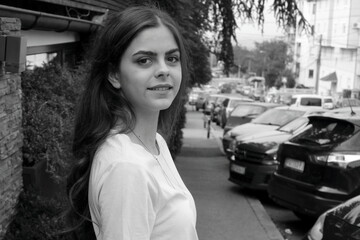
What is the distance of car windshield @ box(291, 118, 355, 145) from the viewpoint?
284 inches

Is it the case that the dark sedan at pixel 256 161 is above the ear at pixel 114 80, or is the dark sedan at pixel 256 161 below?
below

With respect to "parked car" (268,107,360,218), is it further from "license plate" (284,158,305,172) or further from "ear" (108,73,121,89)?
"ear" (108,73,121,89)

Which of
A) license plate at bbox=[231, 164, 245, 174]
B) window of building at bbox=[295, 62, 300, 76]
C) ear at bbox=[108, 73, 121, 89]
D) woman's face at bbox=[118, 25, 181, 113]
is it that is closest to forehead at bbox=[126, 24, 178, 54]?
woman's face at bbox=[118, 25, 181, 113]

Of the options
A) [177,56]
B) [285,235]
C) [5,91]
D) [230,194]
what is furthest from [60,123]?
[230,194]

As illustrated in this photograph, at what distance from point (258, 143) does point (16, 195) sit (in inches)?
235

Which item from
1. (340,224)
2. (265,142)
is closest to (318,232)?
(340,224)

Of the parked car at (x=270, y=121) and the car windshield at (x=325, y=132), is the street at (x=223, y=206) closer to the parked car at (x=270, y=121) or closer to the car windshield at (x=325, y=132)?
the parked car at (x=270, y=121)

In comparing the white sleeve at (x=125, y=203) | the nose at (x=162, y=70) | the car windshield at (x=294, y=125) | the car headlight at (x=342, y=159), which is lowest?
the car headlight at (x=342, y=159)

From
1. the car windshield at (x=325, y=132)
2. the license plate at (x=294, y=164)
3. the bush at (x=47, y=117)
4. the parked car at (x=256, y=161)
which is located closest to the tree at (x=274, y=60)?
the parked car at (x=256, y=161)

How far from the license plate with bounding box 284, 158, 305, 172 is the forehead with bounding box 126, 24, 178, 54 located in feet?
18.7

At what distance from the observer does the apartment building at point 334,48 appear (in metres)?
54.4

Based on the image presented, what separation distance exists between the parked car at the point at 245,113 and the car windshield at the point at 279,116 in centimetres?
393

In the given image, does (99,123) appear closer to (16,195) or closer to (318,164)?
(16,195)

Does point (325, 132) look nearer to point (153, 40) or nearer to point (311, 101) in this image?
point (153, 40)
